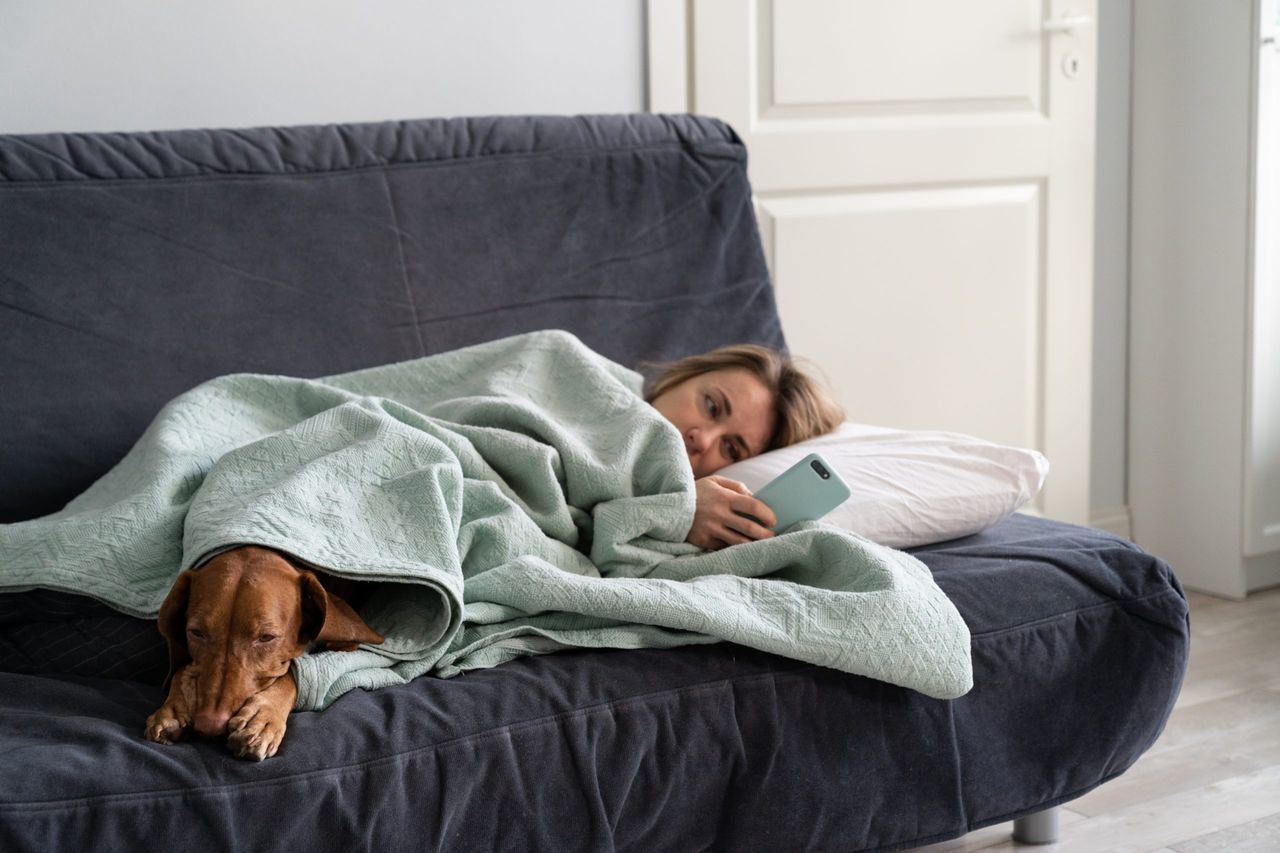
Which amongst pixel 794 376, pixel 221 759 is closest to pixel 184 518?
pixel 221 759

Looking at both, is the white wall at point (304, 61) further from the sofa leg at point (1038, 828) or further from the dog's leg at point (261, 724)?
the sofa leg at point (1038, 828)

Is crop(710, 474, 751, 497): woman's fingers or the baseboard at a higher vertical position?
crop(710, 474, 751, 497): woman's fingers

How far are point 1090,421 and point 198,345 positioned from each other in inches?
77.7

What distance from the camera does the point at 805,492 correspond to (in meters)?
1.47

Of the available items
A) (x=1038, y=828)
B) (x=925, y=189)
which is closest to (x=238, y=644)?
(x=1038, y=828)

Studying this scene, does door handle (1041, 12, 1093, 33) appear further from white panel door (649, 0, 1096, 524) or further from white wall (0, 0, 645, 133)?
white wall (0, 0, 645, 133)

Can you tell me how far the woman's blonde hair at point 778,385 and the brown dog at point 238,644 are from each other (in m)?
0.70

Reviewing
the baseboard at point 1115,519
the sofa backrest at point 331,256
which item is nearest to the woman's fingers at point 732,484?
the sofa backrest at point 331,256

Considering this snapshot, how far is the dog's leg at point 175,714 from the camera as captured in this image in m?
1.08

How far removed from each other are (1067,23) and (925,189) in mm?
443

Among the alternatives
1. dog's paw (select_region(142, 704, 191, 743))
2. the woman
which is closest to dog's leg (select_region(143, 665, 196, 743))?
dog's paw (select_region(142, 704, 191, 743))

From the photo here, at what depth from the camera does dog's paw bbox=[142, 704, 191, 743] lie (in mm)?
1073

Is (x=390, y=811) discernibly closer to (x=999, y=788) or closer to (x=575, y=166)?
(x=999, y=788)

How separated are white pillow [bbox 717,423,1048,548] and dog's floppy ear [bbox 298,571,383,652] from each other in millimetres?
567
